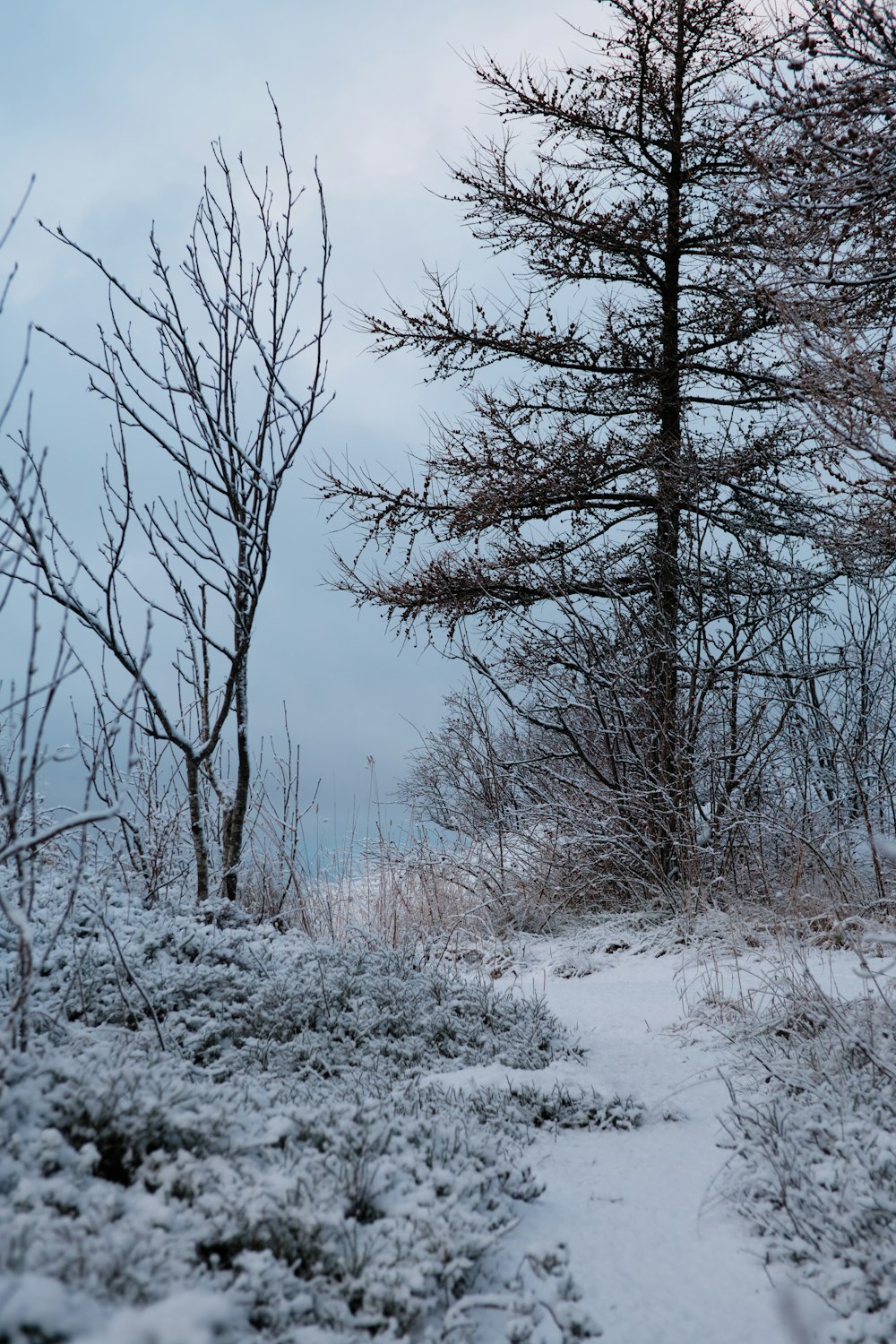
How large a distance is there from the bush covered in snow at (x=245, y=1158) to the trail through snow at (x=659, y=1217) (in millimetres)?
125

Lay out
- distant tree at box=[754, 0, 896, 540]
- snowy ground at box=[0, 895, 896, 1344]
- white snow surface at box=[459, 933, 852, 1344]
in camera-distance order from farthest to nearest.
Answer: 1. distant tree at box=[754, 0, 896, 540]
2. white snow surface at box=[459, 933, 852, 1344]
3. snowy ground at box=[0, 895, 896, 1344]

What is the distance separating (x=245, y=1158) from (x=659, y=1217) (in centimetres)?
126

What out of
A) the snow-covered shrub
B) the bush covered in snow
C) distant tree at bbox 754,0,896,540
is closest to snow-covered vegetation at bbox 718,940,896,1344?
the snow-covered shrub

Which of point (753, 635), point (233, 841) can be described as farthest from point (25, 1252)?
point (753, 635)

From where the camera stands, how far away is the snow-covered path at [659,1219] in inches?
83.4

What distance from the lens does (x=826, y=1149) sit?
2740 mm

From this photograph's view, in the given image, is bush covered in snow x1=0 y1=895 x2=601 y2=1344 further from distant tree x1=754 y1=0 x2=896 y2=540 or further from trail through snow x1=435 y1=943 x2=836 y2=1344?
distant tree x1=754 y1=0 x2=896 y2=540

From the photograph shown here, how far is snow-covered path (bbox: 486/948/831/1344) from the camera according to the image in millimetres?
2117

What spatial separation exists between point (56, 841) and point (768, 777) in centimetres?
600

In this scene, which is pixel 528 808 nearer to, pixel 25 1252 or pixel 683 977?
pixel 683 977

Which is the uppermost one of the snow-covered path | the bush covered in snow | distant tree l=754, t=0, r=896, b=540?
distant tree l=754, t=0, r=896, b=540

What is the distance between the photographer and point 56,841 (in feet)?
18.1

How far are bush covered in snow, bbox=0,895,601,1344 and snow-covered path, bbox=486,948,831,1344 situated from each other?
0.12m

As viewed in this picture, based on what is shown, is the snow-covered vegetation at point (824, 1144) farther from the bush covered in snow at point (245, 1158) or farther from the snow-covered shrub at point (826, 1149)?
the bush covered in snow at point (245, 1158)
